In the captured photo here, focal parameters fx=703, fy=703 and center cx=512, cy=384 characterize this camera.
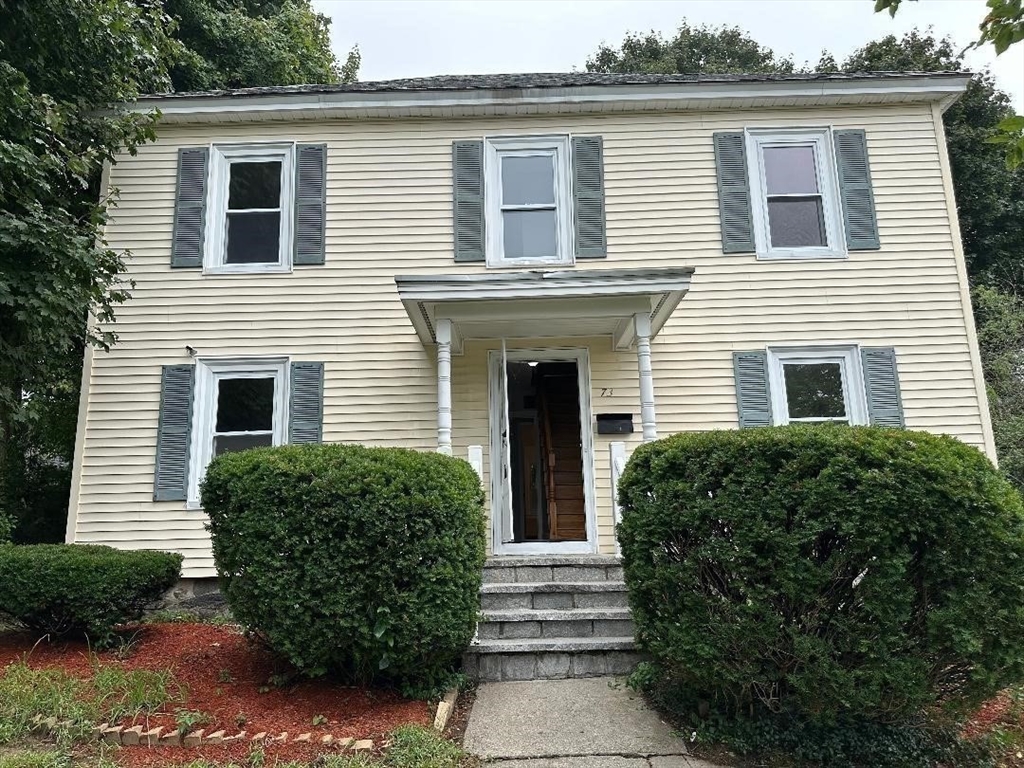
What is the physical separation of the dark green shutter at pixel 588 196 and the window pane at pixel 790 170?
1.86 meters

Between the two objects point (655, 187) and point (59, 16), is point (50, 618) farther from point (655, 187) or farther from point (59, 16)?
point (655, 187)

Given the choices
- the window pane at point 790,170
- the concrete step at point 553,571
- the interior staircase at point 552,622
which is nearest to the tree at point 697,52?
the window pane at point 790,170

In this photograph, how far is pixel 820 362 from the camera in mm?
7336

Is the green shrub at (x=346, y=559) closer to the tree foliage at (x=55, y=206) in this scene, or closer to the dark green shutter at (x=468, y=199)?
the tree foliage at (x=55, y=206)

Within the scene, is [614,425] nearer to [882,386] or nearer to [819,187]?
[882,386]

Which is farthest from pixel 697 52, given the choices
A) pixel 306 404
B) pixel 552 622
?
pixel 552 622

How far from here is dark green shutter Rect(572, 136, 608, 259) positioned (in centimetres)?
752

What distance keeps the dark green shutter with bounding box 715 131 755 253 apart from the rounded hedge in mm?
4176

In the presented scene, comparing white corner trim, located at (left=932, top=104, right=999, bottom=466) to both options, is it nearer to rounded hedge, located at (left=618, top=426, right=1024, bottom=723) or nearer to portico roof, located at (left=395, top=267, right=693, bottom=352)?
portico roof, located at (left=395, top=267, right=693, bottom=352)

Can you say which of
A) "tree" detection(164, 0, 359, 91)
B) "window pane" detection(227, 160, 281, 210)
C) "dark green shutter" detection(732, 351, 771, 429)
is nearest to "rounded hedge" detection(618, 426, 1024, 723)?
"dark green shutter" detection(732, 351, 771, 429)

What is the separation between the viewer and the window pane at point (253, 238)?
7.66 m

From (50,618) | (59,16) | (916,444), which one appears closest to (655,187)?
(916,444)

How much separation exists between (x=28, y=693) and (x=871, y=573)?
183 inches

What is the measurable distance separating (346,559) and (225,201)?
5.31 metres
